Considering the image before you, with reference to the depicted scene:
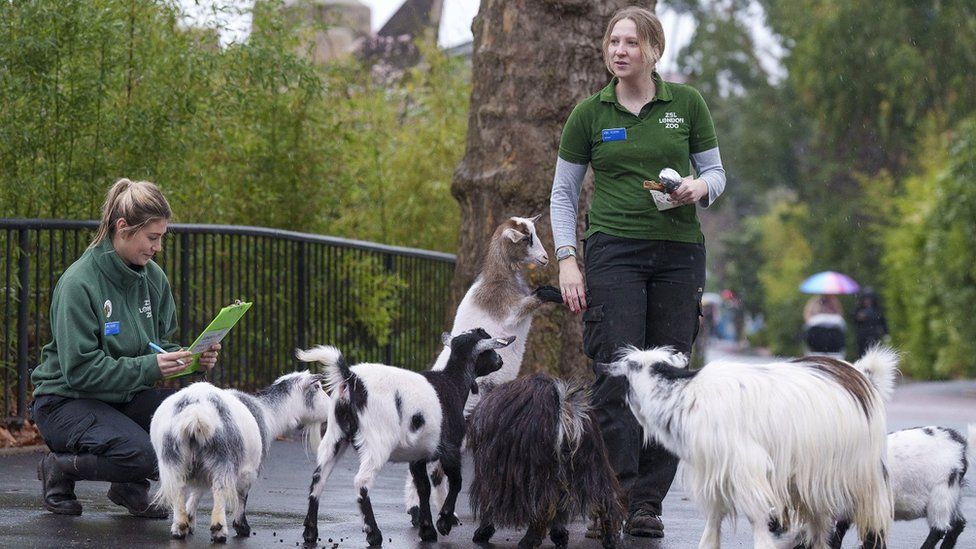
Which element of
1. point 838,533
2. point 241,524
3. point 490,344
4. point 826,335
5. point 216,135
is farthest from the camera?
point 826,335

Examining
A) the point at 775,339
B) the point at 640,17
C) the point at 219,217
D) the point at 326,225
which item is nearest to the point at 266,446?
the point at 640,17

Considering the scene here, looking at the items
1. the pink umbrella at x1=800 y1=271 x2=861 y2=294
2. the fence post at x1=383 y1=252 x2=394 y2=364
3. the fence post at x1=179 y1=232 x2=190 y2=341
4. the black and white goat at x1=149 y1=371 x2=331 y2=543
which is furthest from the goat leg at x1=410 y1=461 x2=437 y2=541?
the pink umbrella at x1=800 y1=271 x2=861 y2=294

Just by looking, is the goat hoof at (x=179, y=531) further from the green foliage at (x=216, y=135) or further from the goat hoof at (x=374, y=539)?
the green foliage at (x=216, y=135)

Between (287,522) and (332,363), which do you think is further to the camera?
(287,522)

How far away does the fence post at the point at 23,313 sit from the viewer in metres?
8.78

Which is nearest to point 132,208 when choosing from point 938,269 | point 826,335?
point 826,335

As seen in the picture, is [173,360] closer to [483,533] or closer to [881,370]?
[483,533]

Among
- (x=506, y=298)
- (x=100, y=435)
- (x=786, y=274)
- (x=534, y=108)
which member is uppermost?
(x=534, y=108)

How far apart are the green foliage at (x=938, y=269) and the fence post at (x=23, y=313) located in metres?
18.3

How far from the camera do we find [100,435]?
6.09 metres

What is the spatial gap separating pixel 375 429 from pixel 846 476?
75.3 inches

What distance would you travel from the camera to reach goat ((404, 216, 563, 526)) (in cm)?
731

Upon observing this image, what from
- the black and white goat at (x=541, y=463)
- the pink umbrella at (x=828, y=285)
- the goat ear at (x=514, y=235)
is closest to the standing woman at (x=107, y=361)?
the black and white goat at (x=541, y=463)

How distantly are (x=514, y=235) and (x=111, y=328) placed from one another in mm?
2682
